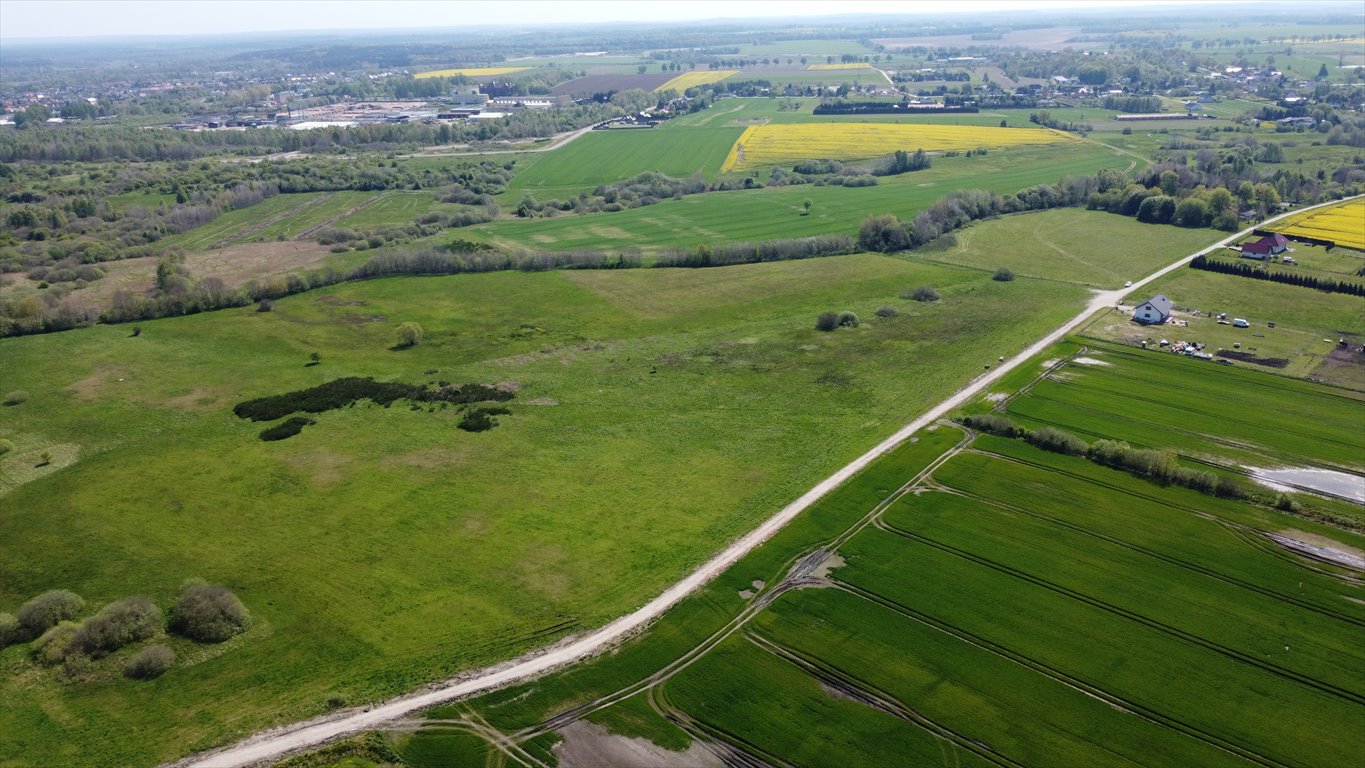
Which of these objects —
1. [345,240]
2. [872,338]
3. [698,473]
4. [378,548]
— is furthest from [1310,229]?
[345,240]

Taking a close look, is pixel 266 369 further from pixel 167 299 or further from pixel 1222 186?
pixel 1222 186

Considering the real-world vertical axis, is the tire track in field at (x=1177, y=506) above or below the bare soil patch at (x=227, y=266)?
below

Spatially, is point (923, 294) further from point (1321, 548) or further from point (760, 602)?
point (760, 602)

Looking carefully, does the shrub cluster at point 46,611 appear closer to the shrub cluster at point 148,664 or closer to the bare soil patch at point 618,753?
the shrub cluster at point 148,664

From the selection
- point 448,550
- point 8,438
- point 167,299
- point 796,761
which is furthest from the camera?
point 167,299

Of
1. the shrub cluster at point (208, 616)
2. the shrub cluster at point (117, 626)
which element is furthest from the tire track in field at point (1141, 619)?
the shrub cluster at point (117, 626)

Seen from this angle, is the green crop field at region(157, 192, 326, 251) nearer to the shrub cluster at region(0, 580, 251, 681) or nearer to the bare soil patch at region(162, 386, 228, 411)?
the bare soil patch at region(162, 386, 228, 411)
